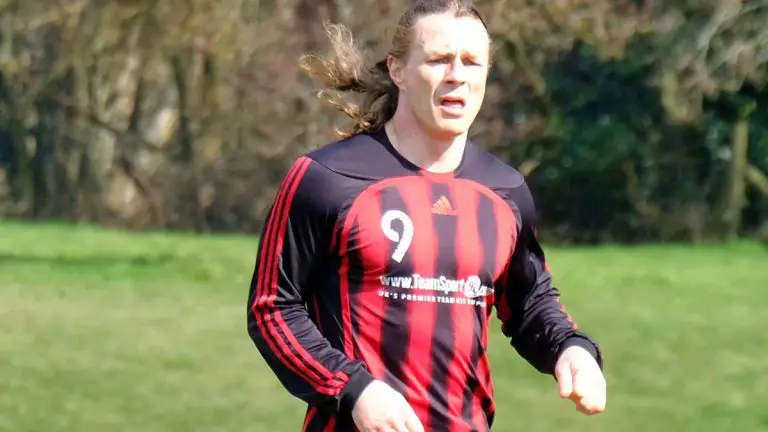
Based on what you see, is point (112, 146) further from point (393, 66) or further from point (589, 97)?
point (393, 66)

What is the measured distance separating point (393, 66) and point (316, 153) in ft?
0.91

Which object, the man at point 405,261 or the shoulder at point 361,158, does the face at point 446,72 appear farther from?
the shoulder at point 361,158

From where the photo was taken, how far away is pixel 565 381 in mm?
3320

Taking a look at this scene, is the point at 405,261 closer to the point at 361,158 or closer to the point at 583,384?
the point at 361,158

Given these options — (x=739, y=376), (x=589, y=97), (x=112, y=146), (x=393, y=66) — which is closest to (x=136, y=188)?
(x=112, y=146)

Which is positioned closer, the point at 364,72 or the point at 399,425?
the point at 399,425

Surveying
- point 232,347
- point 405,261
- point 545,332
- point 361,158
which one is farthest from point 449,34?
point 232,347

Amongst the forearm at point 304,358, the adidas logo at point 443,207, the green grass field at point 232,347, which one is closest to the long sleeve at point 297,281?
the forearm at point 304,358

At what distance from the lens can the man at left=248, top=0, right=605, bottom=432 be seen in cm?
333

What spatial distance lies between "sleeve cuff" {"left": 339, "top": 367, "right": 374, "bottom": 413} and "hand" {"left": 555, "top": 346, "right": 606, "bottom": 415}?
44 cm

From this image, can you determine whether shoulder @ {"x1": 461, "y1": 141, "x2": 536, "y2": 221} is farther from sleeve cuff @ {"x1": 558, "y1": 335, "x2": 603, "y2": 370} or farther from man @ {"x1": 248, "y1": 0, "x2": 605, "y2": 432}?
sleeve cuff @ {"x1": 558, "y1": 335, "x2": 603, "y2": 370}

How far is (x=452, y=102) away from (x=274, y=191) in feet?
90.8

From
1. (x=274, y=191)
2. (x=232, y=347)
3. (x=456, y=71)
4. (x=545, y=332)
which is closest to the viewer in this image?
(x=456, y=71)

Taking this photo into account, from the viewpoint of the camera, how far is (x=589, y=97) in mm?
32469
